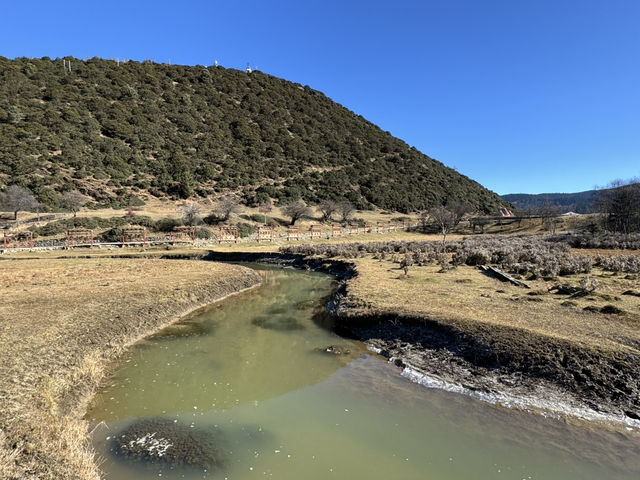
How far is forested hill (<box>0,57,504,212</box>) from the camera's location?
188 ft

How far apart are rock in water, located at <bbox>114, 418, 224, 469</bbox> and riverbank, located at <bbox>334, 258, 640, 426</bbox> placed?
515 cm

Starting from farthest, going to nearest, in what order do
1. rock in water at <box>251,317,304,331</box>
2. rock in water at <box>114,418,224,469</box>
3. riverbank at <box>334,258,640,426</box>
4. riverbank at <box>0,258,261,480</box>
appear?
rock in water at <box>251,317,304,331</box>, riverbank at <box>334,258,640,426</box>, rock in water at <box>114,418,224,469</box>, riverbank at <box>0,258,261,480</box>

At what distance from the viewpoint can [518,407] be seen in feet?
24.6

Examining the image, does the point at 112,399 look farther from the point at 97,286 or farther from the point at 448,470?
the point at 97,286

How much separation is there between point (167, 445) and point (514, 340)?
840 centimetres

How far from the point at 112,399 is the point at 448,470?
6989 mm

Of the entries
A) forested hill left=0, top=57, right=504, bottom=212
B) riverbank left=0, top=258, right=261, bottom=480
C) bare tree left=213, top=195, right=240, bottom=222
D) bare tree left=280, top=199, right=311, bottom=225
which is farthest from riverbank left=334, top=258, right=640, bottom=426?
forested hill left=0, top=57, right=504, bottom=212

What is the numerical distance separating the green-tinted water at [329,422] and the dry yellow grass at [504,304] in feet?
10.1

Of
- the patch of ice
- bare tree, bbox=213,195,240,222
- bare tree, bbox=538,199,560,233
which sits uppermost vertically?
bare tree, bbox=538,199,560,233

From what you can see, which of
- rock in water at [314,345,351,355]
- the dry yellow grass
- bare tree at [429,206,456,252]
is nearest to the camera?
the dry yellow grass

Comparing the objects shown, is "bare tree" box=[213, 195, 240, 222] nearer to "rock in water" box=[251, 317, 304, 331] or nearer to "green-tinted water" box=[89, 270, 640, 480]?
"rock in water" box=[251, 317, 304, 331]

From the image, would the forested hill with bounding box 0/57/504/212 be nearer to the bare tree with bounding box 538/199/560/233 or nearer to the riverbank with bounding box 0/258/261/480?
the bare tree with bounding box 538/199/560/233

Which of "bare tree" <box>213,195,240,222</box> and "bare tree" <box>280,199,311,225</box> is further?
"bare tree" <box>280,199,311,225</box>

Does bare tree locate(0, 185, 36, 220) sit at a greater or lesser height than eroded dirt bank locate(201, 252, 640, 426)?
greater
